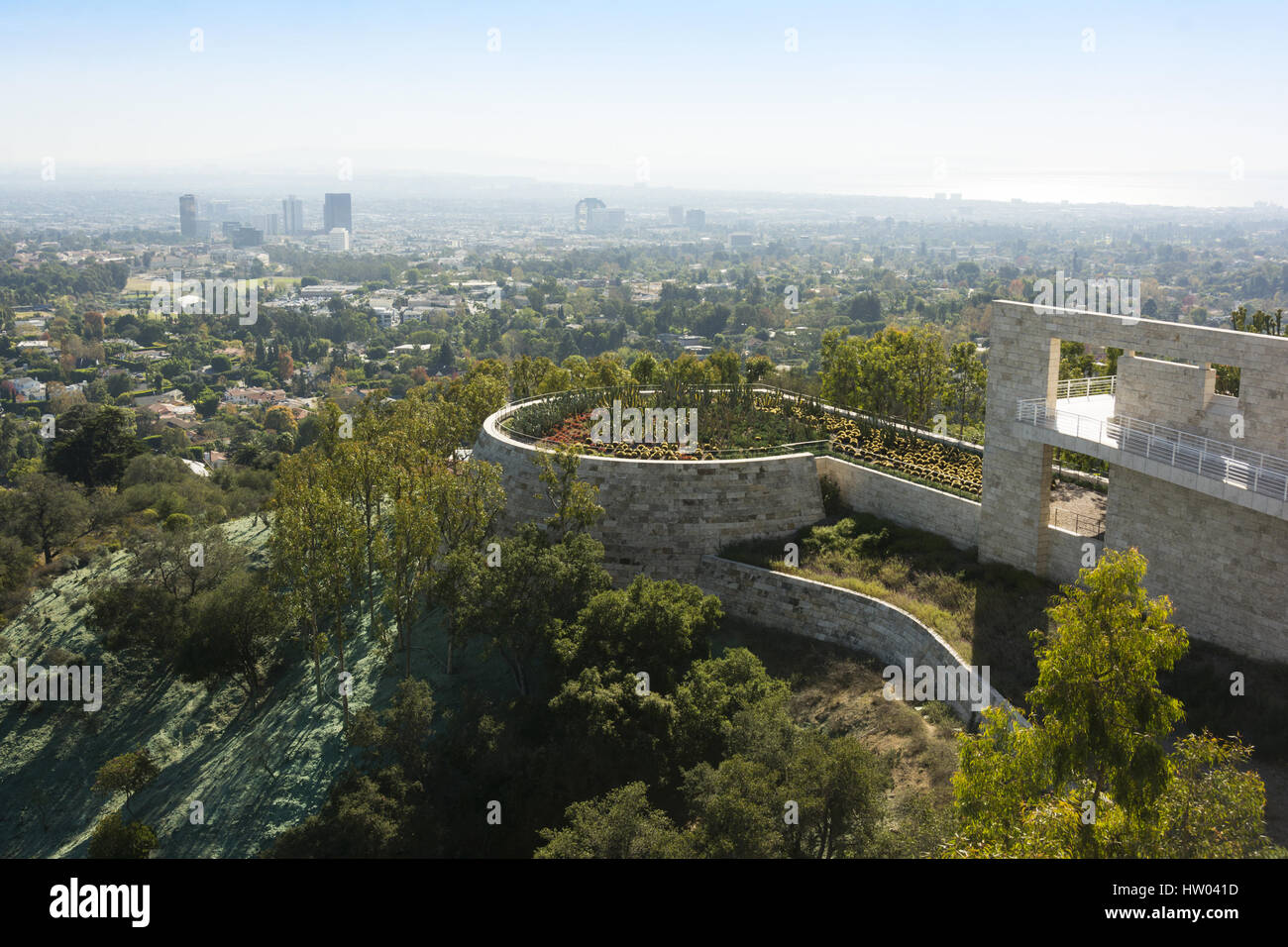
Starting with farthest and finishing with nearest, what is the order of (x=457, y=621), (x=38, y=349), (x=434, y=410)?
(x=38, y=349), (x=434, y=410), (x=457, y=621)

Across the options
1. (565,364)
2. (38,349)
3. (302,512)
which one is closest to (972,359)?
(565,364)

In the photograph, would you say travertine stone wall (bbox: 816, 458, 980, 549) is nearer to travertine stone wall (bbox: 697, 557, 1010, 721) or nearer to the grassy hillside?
travertine stone wall (bbox: 697, 557, 1010, 721)

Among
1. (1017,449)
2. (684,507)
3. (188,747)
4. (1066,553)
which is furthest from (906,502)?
(188,747)

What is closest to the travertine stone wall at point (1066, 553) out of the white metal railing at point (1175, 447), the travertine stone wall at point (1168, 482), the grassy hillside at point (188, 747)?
the travertine stone wall at point (1168, 482)

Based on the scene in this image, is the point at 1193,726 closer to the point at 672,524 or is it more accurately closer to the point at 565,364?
the point at 672,524

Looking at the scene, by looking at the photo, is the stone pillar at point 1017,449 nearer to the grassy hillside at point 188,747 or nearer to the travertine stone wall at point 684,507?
the travertine stone wall at point 684,507
